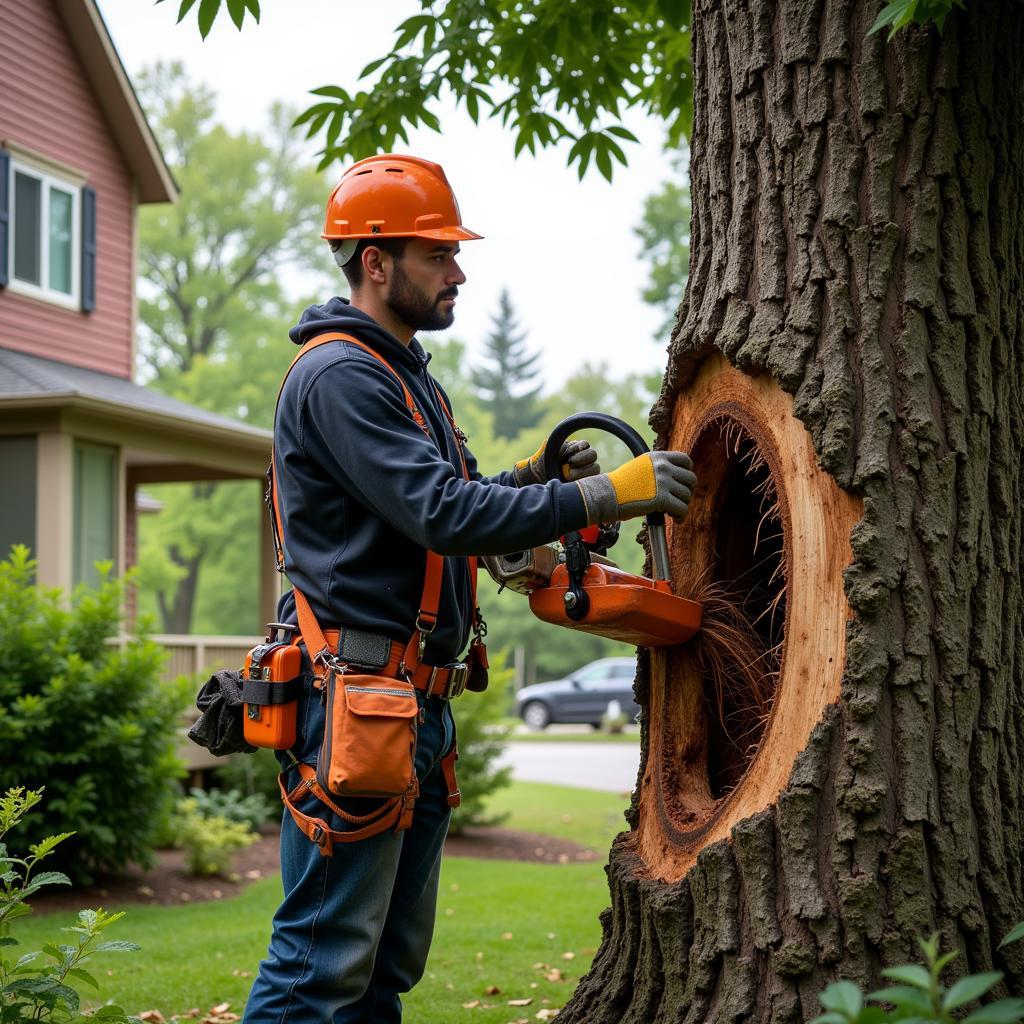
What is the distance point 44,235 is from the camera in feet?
44.1

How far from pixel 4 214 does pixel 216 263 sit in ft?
77.1

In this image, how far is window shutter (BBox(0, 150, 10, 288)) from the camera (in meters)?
12.7

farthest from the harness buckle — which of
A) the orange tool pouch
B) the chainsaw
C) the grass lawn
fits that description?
the grass lawn

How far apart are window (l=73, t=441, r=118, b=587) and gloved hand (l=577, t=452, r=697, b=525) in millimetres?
10102

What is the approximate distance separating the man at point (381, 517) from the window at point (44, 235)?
1114 centimetres

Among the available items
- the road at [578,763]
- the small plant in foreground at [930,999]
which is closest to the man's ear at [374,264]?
the small plant in foreground at [930,999]

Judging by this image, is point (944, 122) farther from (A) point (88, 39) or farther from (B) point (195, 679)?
(A) point (88, 39)

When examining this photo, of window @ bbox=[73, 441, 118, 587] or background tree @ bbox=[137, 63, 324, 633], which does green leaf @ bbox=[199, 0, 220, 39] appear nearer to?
window @ bbox=[73, 441, 118, 587]

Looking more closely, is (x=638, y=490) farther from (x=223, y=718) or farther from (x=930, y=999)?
(x=930, y=999)

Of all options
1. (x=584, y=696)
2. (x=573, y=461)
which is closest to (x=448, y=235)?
(x=573, y=461)

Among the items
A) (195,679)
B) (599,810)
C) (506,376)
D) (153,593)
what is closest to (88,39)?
(195,679)

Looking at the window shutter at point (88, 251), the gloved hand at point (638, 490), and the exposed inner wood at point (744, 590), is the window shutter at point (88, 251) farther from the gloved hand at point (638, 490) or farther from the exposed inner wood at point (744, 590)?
the gloved hand at point (638, 490)

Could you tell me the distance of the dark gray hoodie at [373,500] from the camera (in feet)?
8.80

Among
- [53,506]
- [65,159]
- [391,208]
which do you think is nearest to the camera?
[391,208]
